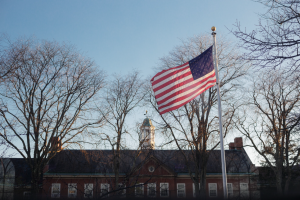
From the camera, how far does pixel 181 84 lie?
32.9 feet

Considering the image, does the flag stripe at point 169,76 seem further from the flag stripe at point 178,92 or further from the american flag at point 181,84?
the flag stripe at point 178,92

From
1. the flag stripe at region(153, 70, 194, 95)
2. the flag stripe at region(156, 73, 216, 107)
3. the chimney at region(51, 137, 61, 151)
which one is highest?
the flag stripe at region(153, 70, 194, 95)

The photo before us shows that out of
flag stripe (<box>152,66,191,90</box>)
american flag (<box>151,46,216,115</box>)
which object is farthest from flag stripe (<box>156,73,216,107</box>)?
flag stripe (<box>152,66,191,90</box>)

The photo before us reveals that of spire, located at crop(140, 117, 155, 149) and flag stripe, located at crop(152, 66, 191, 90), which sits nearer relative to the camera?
flag stripe, located at crop(152, 66, 191, 90)

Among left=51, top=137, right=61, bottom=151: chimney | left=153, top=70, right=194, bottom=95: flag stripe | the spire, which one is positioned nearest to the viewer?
left=153, top=70, right=194, bottom=95: flag stripe

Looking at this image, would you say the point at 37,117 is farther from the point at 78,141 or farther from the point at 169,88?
the point at 169,88

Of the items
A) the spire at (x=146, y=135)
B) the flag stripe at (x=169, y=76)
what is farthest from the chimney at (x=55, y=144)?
the flag stripe at (x=169, y=76)

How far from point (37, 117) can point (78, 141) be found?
130 inches

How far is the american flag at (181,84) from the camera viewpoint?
9930mm

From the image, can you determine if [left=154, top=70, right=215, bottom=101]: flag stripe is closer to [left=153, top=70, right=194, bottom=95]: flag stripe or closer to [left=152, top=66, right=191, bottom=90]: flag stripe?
[left=153, top=70, right=194, bottom=95]: flag stripe

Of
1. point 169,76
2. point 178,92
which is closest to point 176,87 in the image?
point 178,92

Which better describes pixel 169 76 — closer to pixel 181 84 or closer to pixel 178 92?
pixel 181 84

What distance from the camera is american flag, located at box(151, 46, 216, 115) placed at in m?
9.93

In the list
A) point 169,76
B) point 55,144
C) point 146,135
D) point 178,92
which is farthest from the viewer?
point 146,135
